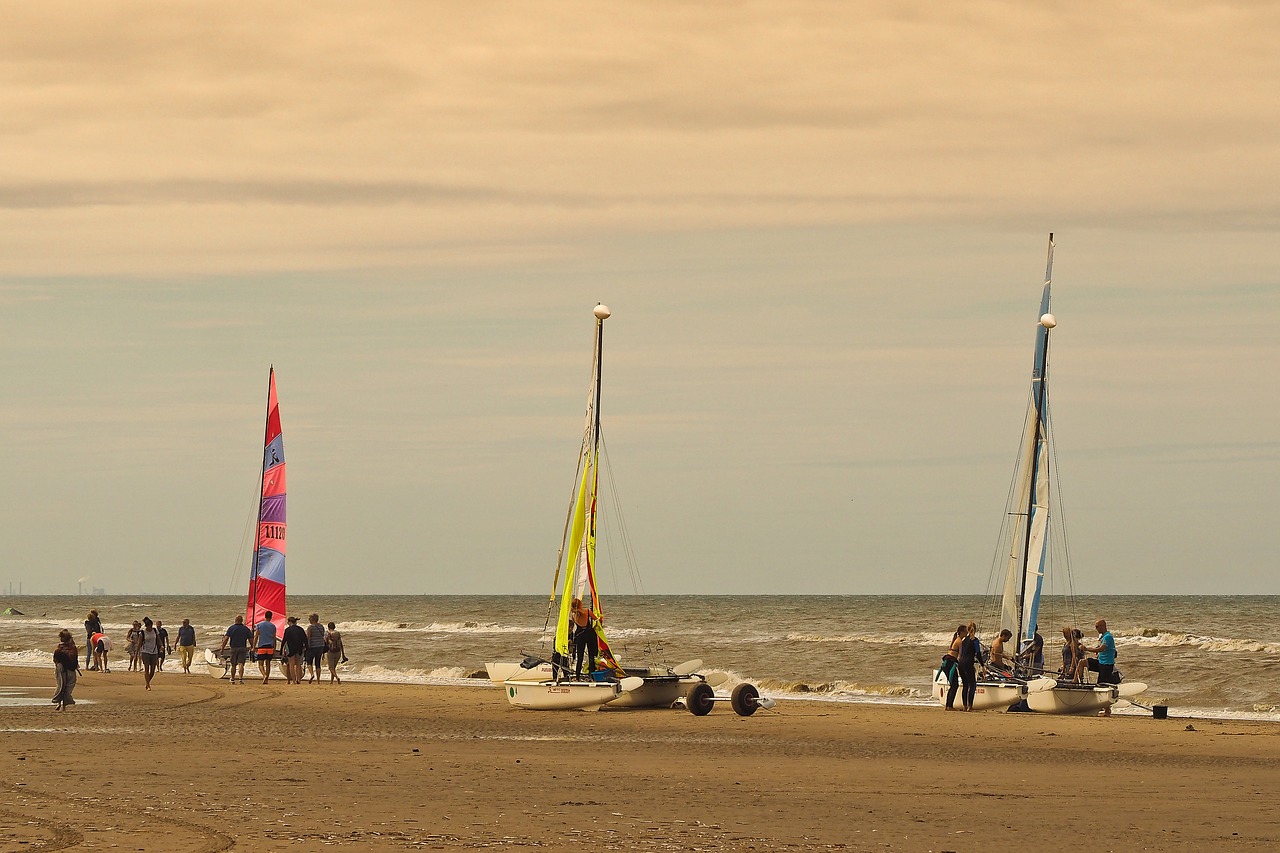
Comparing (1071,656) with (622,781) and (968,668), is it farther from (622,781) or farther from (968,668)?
(622,781)

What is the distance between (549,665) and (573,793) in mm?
13734

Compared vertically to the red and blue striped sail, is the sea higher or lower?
lower

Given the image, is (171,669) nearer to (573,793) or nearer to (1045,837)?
(573,793)

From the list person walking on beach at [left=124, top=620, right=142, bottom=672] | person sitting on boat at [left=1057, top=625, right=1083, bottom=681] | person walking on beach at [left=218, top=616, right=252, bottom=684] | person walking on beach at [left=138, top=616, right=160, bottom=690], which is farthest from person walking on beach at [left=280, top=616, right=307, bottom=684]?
person sitting on boat at [left=1057, top=625, right=1083, bottom=681]

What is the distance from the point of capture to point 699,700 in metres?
25.9

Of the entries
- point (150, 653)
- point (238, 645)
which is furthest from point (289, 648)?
point (150, 653)

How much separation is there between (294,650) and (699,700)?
38.2 feet

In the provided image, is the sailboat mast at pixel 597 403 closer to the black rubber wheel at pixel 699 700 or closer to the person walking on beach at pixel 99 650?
the black rubber wheel at pixel 699 700

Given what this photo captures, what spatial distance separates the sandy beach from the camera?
1231 centimetres

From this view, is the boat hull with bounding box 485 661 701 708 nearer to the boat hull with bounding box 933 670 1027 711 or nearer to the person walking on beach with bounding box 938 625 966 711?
the person walking on beach with bounding box 938 625 966 711

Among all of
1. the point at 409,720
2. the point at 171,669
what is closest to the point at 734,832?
the point at 409,720

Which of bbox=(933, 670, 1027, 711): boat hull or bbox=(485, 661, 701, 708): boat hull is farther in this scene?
bbox=(933, 670, 1027, 711): boat hull

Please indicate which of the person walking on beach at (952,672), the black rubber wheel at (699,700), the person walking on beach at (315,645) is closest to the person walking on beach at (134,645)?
the person walking on beach at (315,645)

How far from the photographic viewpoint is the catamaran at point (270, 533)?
3959 cm
